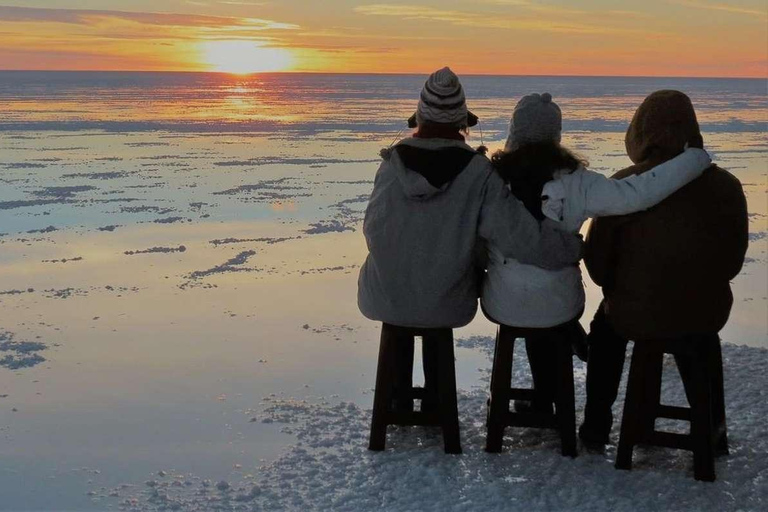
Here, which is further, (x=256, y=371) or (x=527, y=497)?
(x=256, y=371)

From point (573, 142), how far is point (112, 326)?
41.1ft

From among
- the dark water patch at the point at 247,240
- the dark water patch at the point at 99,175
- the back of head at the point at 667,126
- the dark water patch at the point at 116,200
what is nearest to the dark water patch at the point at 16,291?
the dark water patch at the point at 247,240

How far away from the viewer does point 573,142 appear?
16.5 meters

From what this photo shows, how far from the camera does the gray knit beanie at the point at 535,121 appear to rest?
3.31 metres

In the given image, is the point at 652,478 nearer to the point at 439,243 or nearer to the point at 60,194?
the point at 439,243

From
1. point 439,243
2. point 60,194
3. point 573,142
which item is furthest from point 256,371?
point 573,142

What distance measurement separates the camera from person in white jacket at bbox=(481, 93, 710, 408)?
3.22 m

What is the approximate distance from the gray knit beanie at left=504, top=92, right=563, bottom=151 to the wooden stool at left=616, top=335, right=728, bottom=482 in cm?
84

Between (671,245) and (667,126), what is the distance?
1.39 feet

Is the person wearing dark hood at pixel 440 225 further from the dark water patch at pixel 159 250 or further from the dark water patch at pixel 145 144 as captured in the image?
the dark water patch at pixel 145 144

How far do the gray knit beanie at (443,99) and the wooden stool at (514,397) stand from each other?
2.68ft

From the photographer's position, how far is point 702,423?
11.0 feet

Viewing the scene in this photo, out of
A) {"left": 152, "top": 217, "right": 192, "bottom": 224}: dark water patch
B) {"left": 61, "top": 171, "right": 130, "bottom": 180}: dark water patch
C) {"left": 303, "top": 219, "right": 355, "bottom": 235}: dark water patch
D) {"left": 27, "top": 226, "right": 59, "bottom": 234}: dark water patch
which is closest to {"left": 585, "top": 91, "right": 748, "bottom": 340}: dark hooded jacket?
{"left": 303, "top": 219, "right": 355, "bottom": 235}: dark water patch

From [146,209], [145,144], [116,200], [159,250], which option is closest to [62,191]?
[116,200]
